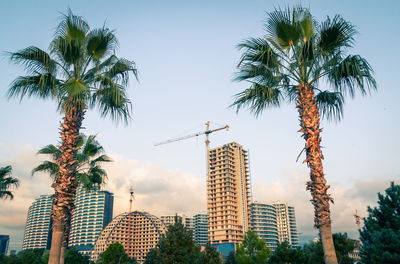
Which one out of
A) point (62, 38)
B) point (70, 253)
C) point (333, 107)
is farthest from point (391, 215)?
point (70, 253)

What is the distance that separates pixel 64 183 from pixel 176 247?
2024 cm

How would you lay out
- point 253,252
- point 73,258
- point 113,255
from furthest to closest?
point 113,255, point 73,258, point 253,252

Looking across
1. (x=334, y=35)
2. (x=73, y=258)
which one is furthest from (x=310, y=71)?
(x=73, y=258)

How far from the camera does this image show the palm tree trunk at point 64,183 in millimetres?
11266

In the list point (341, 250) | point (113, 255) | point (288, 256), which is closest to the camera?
point (341, 250)

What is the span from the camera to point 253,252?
56.6m

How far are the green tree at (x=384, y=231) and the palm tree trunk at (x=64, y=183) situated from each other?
50.8ft

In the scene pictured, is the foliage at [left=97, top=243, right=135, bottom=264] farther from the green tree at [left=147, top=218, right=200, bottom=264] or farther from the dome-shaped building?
the dome-shaped building

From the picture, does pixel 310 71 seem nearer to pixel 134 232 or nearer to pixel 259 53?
pixel 259 53

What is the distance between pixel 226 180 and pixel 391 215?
483ft

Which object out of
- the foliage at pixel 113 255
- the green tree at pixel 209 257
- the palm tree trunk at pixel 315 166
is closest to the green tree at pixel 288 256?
the green tree at pixel 209 257

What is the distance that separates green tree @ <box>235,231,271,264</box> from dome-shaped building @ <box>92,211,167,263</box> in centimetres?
7899

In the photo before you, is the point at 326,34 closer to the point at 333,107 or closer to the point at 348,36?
the point at 348,36

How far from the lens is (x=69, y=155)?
39.1 feet
